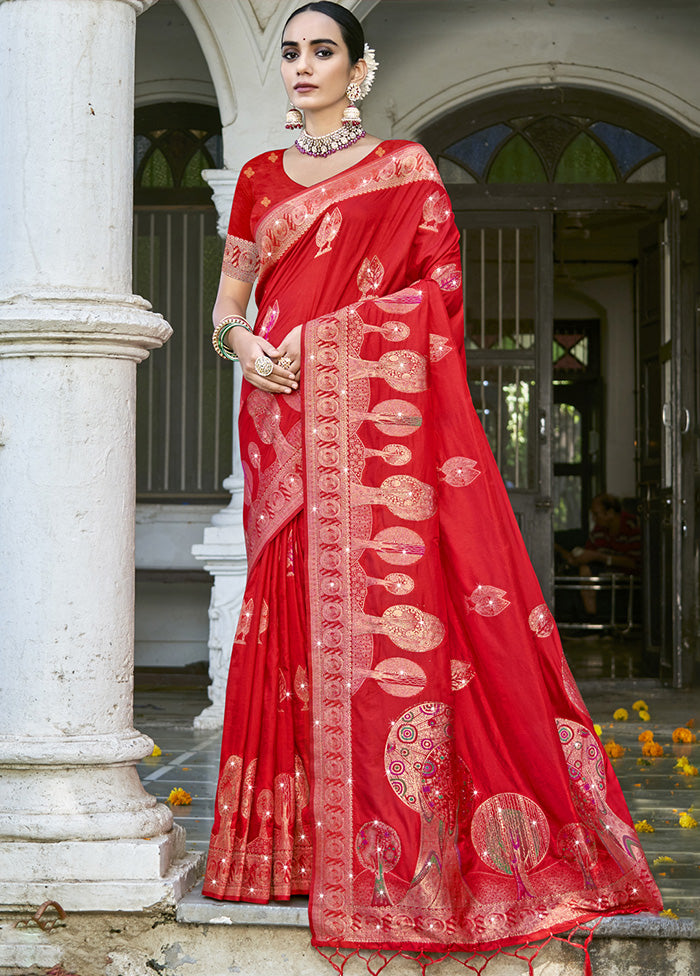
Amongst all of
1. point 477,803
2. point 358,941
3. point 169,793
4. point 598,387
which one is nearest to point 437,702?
point 477,803

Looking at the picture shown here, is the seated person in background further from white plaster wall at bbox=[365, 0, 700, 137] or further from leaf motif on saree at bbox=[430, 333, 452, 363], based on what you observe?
leaf motif on saree at bbox=[430, 333, 452, 363]

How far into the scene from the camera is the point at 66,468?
2453 millimetres

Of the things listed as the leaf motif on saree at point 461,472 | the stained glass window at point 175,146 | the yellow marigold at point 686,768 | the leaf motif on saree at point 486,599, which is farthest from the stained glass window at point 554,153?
the leaf motif on saree at point 486,599

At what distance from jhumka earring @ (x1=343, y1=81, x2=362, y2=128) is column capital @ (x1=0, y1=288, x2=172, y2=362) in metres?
0.58

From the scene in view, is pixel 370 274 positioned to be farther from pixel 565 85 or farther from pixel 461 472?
pixel 565 85

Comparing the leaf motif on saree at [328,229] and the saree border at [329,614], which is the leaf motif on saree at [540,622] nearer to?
the saree border at [329,614]

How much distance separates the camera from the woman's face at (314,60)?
2445mm

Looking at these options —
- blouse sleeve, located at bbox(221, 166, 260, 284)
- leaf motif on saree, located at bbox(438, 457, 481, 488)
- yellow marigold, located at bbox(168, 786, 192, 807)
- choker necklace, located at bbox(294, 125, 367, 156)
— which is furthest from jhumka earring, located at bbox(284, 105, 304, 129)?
yellow marigold, located at bbox(168, 786, 192, 807)

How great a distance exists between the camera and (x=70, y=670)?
2.43 metres

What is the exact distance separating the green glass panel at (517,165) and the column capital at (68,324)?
4419mm

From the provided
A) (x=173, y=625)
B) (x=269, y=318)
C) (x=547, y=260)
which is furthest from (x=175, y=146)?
(x=269, y=318)

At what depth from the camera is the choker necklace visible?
8.26ft

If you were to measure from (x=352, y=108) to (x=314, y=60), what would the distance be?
12 cm

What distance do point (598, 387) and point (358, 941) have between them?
1125 centimetres
